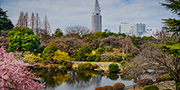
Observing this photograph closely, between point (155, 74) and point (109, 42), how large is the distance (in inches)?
778

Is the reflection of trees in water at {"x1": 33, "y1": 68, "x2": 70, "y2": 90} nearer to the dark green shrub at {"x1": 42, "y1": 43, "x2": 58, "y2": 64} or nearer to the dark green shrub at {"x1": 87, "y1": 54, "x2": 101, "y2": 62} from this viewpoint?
the dark green shrub at {"x1": 42, "y1": 43, "x2": 58, "y2": 64}

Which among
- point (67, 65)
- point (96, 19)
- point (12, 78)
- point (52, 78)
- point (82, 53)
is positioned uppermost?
point (96, 19)

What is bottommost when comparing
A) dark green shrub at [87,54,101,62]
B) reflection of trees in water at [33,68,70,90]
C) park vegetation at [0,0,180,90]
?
reflection of trees in water at [33,68,70,90]

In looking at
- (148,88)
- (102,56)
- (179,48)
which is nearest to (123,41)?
(102,56)

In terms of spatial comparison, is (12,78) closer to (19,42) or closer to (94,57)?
(19,42)

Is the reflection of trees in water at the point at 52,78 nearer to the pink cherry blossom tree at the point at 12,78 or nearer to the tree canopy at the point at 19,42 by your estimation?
the tree canopy at the point at 19,42

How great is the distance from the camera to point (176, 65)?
775 centimetres

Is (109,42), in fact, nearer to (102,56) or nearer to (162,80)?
(102,56)

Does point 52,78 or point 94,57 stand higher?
point 94,57

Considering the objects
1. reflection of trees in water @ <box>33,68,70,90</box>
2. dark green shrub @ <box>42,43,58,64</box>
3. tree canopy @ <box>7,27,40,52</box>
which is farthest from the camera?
dark green shrub @ <box>42,43,58,64</box>

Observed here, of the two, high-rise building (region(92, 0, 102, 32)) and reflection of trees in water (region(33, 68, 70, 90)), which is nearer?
reflection of trees in water (region(33, 68, 70, 90))

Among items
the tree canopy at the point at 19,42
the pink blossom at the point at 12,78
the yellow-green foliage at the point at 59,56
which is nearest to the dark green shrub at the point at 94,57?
the yellow-green foliage at the point at 59,56

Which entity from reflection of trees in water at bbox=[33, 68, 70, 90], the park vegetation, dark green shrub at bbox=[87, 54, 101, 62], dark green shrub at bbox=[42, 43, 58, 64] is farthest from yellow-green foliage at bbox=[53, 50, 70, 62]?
reflection of trees in water at bbox=[33, 68, 70, 90]

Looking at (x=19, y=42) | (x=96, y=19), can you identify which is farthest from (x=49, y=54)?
(x=96, y=19)
